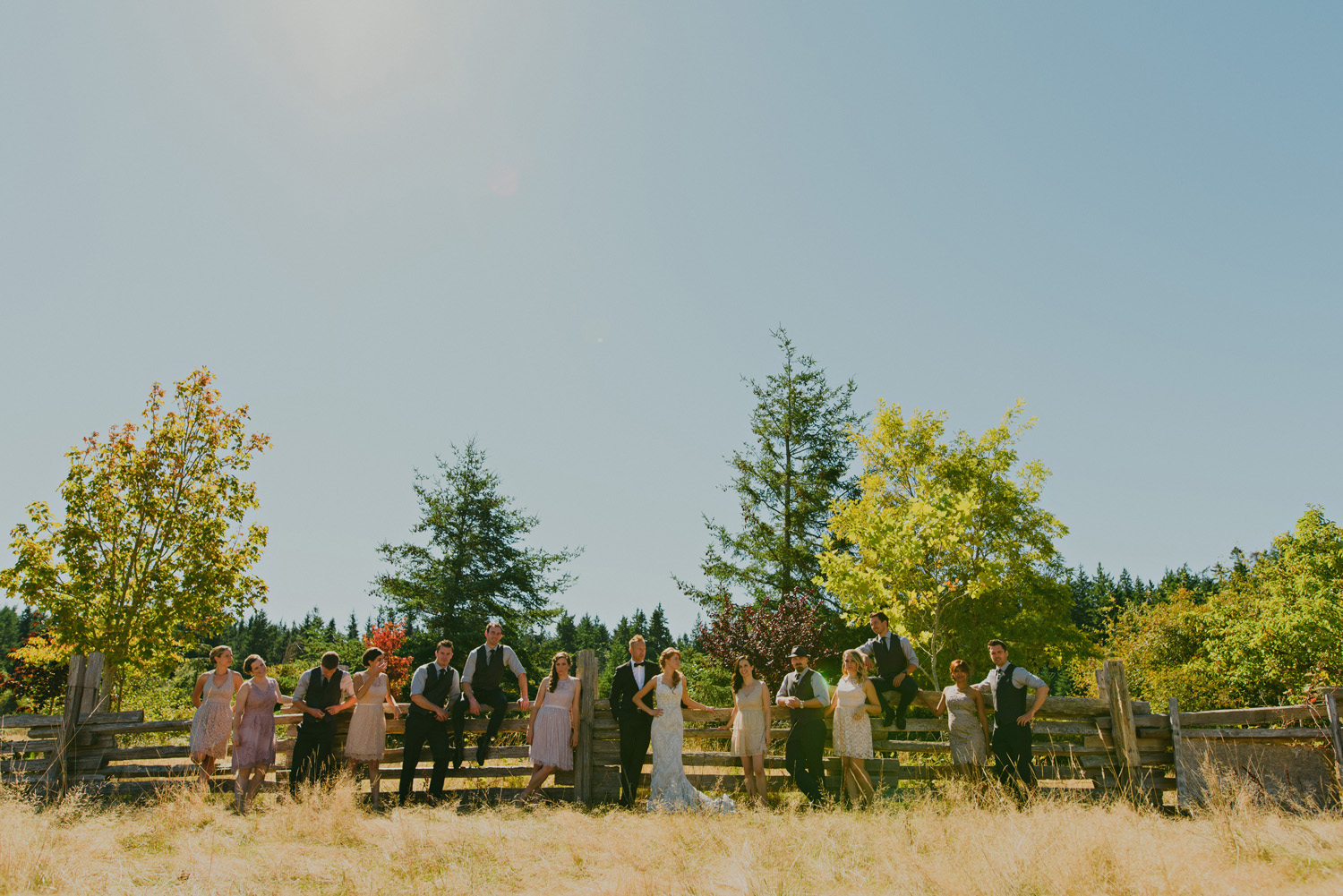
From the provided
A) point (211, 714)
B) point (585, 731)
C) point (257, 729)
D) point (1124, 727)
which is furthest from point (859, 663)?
point (211, 714)

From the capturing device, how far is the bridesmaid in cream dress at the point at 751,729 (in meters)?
8.50

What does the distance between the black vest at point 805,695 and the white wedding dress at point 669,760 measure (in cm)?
120

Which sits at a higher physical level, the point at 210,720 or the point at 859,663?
the point at 859,663

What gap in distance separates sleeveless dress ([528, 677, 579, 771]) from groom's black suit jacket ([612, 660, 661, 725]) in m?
0.61

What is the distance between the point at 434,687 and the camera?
30.0ft

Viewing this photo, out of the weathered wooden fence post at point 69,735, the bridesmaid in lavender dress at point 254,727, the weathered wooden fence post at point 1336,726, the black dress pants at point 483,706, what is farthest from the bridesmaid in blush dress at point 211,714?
the weathered wooden fence post at point 1336,726

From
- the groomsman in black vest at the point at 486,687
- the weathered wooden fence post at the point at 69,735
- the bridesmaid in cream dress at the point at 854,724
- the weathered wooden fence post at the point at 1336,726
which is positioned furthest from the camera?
the weathered wooden fence post at the point at 69,735

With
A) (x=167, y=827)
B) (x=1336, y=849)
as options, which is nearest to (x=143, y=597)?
(x=167, y=827)

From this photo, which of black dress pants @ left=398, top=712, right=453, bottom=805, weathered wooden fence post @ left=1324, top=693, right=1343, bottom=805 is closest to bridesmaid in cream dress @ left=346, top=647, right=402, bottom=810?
black dress pants @ left=398, top=712, right=453, bottom=805

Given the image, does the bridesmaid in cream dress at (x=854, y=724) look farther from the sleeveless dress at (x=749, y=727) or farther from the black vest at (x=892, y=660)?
the sleeveless dress at (x=749, y=727)

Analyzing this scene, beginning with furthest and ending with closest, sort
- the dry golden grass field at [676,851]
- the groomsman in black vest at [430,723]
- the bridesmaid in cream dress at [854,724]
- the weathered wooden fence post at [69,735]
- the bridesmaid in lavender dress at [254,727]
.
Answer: the weathered wooden fence post at [69,735] < the groomsman in black vest at [430,723] < the bridesmaid in lavender dress at [254,727] < the bridesmaid in cream dress at [854,724] < the dry golden grass field at [676,851]

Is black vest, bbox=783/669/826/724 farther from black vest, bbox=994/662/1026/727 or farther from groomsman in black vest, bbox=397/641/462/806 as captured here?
groomsman in black vest, bbox=397/641/462/806

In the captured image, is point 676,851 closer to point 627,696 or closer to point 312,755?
point 627,696

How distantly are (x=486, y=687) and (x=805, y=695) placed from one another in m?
3.91
